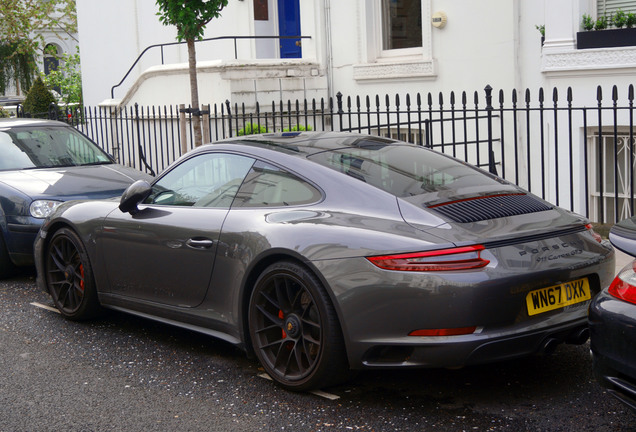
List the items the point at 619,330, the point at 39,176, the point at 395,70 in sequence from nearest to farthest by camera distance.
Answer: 1. the point at 619,330
2. the point at 39,176
3. the point at 395,70

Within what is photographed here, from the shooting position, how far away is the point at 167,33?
2017cm

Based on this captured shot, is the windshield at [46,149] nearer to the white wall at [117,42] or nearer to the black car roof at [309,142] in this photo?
the black car roof at [309,142]

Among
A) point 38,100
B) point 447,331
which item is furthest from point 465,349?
point 38,100

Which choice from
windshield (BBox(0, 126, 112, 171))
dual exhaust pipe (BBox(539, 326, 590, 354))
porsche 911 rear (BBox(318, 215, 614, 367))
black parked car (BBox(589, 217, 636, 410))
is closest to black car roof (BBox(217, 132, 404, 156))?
porsche 911 rear (BBox(318, 215, 614, 367))

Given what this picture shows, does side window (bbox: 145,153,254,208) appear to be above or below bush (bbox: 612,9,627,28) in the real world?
below

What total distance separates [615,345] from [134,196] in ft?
11.4

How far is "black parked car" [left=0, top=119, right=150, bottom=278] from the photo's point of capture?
8172 millimetres

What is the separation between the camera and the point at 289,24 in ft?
56.2

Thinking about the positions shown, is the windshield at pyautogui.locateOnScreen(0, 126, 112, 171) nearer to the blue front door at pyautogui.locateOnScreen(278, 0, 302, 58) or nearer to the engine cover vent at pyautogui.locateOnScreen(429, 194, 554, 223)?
the engine cover vent at pyautogui.locateOnScreen(429, 194, 554, 223)

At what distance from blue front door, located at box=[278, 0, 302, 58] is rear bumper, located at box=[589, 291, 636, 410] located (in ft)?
45.4

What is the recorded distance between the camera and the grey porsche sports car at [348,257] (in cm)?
417

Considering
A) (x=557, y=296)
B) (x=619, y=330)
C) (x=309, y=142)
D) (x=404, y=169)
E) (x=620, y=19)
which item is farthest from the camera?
(x=620, y=19)

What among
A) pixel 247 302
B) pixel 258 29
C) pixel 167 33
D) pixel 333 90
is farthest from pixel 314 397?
pixel 167 33

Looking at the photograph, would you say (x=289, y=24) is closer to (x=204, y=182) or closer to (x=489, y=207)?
(x=204, y=182)
